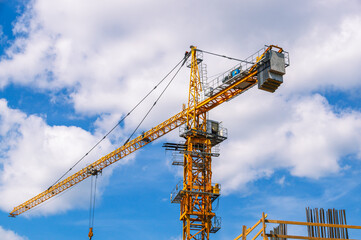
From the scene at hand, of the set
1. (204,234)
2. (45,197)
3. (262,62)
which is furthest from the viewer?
(45,197)

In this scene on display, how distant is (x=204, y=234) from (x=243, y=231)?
134 ft

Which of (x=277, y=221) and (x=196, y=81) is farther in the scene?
(x=196, y=81)

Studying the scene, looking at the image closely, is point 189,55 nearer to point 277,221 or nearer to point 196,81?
point 196,81

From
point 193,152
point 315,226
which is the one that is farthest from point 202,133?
point 315,226

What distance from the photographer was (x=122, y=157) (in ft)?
271

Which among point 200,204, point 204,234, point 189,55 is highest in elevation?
point 189,55

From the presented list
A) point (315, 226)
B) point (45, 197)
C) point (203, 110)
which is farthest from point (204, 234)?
point (45, 197)

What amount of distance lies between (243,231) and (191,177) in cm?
4231

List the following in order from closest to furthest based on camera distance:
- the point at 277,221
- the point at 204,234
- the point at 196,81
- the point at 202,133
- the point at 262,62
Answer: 1. the point at 277,221
2. the point at 262,62
3. the point at 204,234
4. the point at 202,133
5. the point at 196,81

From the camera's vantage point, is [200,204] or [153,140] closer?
[200,204]

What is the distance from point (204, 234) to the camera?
209ft

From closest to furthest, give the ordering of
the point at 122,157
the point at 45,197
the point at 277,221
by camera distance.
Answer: the point at 277,221 < the point at 122,157 < the point at 45,197

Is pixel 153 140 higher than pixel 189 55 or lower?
lower

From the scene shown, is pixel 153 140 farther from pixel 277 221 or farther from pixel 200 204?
pixel 277 221
